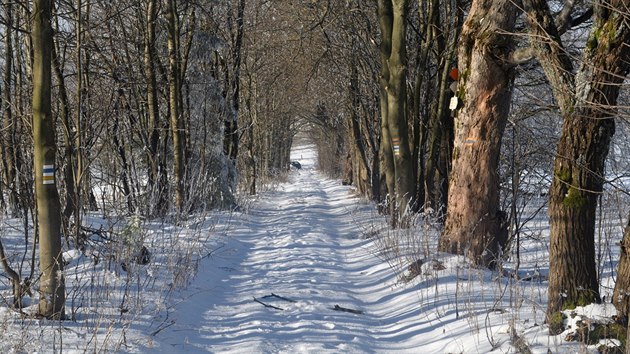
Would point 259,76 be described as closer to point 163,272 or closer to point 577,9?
point 577,9

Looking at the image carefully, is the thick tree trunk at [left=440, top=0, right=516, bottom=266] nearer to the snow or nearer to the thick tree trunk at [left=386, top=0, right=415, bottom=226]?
the snow

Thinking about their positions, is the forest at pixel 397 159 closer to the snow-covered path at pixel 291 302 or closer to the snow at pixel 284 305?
the snow at pixel 284 305

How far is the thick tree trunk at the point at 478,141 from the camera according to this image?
25.5 ft

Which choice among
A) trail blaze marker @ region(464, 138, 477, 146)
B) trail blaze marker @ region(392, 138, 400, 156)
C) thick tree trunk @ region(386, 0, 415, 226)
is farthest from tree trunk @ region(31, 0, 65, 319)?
trail blaze marker @ region(392, 138, 400, 156)

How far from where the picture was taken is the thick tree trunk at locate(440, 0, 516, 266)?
776 centimetres

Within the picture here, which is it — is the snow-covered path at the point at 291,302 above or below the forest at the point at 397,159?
below

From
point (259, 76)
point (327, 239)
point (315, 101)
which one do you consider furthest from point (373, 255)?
point (315, 101)

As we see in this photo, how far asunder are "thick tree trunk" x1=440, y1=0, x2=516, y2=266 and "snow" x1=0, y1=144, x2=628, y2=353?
51 cm

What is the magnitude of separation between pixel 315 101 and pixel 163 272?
76.0 ft

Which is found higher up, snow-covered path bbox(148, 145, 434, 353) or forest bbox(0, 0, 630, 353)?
forest bbox(0, 0, 630, 353)

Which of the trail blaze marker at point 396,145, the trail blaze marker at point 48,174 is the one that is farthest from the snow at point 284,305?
the trail blaze marker at point 396,145

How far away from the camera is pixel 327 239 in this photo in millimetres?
12000

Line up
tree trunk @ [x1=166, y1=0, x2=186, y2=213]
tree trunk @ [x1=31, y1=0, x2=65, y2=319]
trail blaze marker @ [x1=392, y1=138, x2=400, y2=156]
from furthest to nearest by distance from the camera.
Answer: tree trunk @ [x1=166, y1=0, x2=186, y2=213] → trail blaze marker @ [x1=392, y1=138, x2=400, y2=156] → tree trunk @ [x1=31, y1=0, x2=65, y2=319]

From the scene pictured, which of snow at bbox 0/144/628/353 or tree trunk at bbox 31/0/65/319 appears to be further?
tree trunk at bbox 31/0/65/319
